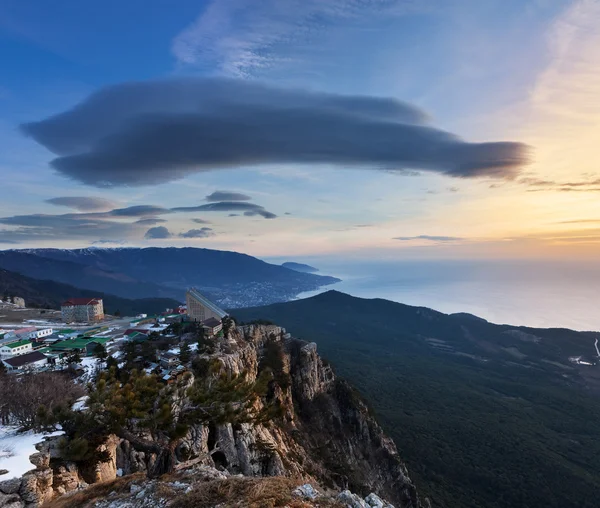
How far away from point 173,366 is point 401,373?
7138cm

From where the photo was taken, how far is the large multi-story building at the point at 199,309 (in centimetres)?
4900

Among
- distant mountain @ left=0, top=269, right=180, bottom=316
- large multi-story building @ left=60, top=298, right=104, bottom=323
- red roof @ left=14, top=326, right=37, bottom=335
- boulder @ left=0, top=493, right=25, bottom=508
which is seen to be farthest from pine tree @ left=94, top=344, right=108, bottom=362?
distant mountain @ left=0, top=269, right=180, bottom=316

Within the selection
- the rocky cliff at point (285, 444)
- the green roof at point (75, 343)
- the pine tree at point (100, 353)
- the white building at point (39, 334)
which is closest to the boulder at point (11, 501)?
the rocky cliff at point (285, 444)

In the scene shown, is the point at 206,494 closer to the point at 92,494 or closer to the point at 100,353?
the point at 92,494

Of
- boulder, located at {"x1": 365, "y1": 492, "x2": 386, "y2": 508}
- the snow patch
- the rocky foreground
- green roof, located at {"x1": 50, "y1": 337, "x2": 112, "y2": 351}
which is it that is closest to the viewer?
the rocky foreground

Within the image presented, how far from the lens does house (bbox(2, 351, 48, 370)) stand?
2714cm

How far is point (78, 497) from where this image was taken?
9.96 metres

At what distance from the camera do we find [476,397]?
240ft

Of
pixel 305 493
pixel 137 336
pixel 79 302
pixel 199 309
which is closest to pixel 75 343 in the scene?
pixel 137 336

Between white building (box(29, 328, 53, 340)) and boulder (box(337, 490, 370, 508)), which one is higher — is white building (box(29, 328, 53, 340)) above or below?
below

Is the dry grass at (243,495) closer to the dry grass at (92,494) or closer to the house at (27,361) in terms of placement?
the dry grass at (92,494)

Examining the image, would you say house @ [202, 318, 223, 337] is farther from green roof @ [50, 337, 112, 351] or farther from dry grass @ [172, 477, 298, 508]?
A: dry grass @ [172, 477, 298, 508]

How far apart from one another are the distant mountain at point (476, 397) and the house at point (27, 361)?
1636 inches

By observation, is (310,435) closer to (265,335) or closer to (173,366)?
(265,335)
